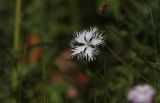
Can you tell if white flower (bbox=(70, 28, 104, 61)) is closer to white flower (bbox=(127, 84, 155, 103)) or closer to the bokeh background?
the bokeh background

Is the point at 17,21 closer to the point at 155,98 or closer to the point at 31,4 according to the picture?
the point at 31,4

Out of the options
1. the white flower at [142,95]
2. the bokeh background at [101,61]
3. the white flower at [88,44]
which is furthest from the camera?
the bokeh background at [101,61]

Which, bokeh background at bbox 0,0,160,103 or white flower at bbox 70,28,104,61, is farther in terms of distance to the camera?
bokeh background at bbox 0,0,160,103

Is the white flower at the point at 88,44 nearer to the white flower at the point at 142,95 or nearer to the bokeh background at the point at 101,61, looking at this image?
the bokeh background at the point at 101,61

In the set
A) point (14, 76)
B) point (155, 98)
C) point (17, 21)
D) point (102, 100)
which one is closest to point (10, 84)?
point (14, 76)

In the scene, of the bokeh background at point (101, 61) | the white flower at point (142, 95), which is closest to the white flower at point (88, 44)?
the bokeh background at point (101, 61)

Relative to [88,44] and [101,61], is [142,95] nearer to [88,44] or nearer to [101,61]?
[88,44]

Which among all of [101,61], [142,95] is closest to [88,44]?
[142,95]

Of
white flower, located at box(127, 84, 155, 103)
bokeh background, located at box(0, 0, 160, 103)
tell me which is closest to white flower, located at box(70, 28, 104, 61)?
bokeh background, located at box(0, 0, 160, 103)
